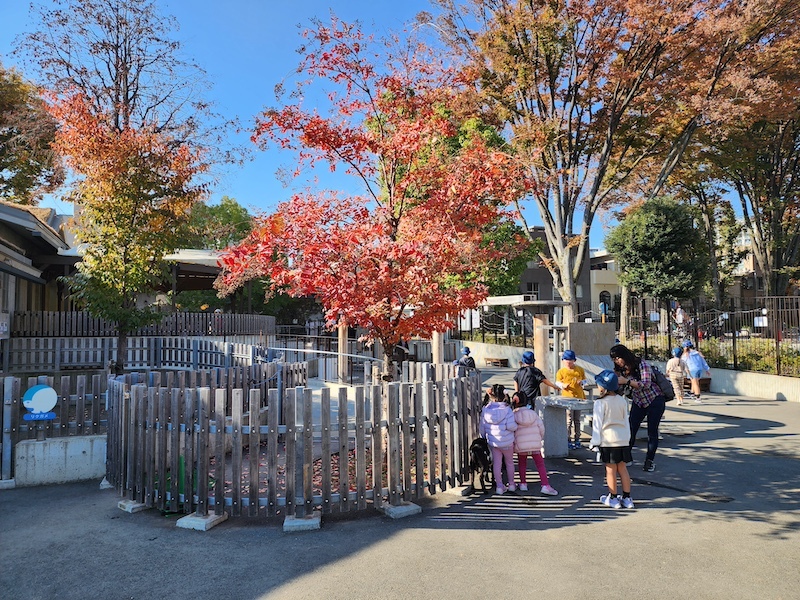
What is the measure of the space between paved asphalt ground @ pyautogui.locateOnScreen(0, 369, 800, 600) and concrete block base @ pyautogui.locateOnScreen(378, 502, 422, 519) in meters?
0.07

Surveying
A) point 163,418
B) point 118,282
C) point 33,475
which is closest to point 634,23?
point 118,282

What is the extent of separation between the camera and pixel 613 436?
5.61m

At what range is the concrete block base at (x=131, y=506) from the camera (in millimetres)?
5426

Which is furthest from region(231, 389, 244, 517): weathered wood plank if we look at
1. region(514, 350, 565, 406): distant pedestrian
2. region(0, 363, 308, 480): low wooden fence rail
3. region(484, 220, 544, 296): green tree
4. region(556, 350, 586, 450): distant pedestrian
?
region(484, 220, 544, 296): green tree

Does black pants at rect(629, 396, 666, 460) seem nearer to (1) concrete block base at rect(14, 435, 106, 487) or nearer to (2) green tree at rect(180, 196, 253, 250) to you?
(1) concrete block base at rect(14, 435, 106, 487)

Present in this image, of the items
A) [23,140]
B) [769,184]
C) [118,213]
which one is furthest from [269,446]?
[769,184]

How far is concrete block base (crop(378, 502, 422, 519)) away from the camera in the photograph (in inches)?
204

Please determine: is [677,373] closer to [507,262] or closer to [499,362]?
[499,362]

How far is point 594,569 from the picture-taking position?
4113 millimetres

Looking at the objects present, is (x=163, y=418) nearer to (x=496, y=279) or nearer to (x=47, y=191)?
(x=496, y=279)

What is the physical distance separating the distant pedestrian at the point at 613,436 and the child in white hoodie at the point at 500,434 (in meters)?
0.89

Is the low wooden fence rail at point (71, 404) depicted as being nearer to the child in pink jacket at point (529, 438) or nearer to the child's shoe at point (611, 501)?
the child in pink jacket at point (529, 438)

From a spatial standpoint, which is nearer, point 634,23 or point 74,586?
point 74,586

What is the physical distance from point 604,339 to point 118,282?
1116cm
